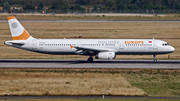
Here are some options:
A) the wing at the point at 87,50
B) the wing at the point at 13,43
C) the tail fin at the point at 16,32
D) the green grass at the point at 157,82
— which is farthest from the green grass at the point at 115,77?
the tail fin at the point at 16,32

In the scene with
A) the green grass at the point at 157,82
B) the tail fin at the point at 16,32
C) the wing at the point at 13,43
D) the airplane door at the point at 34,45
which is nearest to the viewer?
the green grass at the point at 157,82

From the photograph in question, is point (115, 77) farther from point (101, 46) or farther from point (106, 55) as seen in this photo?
point (101, 46)

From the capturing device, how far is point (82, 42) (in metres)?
46.5

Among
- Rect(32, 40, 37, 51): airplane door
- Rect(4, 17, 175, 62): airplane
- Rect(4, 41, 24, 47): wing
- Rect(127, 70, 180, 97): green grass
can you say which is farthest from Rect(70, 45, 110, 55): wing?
Rect(4, 41, 24, 47): wing

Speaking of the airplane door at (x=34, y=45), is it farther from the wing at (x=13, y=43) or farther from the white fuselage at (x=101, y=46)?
the wing at (x=13, y=43)

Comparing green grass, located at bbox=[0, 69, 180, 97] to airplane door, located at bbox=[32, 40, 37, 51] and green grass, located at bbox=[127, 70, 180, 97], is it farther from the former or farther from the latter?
airplane door, located at bbox=[32, 40, 37, 51]

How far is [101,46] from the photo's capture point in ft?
151

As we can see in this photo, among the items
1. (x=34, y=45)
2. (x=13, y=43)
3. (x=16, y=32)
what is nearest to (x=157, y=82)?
(x=34, y=45)

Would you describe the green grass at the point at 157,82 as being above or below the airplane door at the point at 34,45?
below

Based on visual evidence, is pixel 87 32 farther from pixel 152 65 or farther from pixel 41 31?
pixel 152 65

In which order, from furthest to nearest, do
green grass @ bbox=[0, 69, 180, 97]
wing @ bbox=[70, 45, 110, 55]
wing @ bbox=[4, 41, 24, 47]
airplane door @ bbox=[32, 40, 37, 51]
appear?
1. airplane door @ bbox=[32, 40, 37, 51]
2. wing @ bbox=[4, 41, 24, 47]
3. wing @ bbox=[70, 45, 110, 55]
4. green grass @ bbox=[0, 69, 180, 97]

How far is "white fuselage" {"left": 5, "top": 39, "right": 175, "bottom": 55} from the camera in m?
45.8

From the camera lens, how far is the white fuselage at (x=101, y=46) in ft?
150

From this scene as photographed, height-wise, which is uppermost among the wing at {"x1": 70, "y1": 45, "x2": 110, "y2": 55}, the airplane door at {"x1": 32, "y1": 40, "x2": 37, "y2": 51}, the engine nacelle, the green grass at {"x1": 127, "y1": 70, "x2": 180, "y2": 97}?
the airplane door at {"x1": 32, "y1": 40, "x2": 37, "y2": 51}
